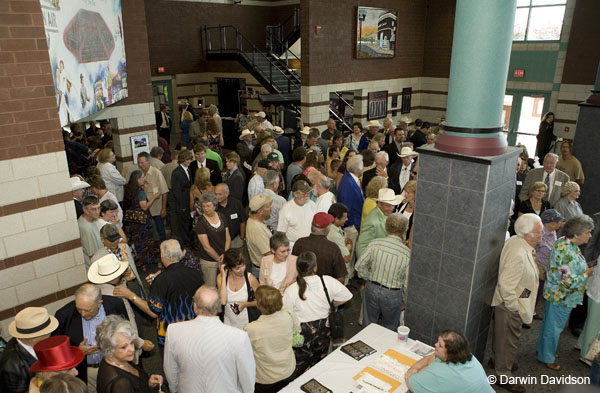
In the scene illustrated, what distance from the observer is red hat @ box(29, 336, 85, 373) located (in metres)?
3.04

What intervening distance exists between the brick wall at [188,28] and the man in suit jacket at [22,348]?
1510 centimetres

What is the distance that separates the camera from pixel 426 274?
14.8ft

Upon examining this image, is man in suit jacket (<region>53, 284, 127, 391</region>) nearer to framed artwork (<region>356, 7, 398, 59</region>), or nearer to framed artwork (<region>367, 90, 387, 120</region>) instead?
framed artwork (<region>356, 7, 398, 59</region>)

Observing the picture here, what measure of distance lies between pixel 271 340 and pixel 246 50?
17402 millimetres

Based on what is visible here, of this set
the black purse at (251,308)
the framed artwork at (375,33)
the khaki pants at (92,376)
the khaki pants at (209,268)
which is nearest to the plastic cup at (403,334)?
the black purse at (251,308)

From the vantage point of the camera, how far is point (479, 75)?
3.94 m

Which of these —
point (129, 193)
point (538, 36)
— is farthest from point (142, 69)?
point (538, 36)

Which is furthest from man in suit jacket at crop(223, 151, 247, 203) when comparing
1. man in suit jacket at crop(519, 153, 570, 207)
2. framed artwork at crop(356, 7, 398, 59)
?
framed artwork at crop(356, 7, 398, 59)

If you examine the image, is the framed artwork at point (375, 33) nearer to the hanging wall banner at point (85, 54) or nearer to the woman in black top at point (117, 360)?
the hanging wall banner at point (85, 54)

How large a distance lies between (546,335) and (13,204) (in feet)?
20.0

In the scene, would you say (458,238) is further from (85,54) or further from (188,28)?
(188,28)

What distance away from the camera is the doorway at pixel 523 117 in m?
14.6

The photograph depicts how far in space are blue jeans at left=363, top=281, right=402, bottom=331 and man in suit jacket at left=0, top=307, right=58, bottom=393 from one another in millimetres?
3100

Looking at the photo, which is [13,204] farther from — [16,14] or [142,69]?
[142,69]
